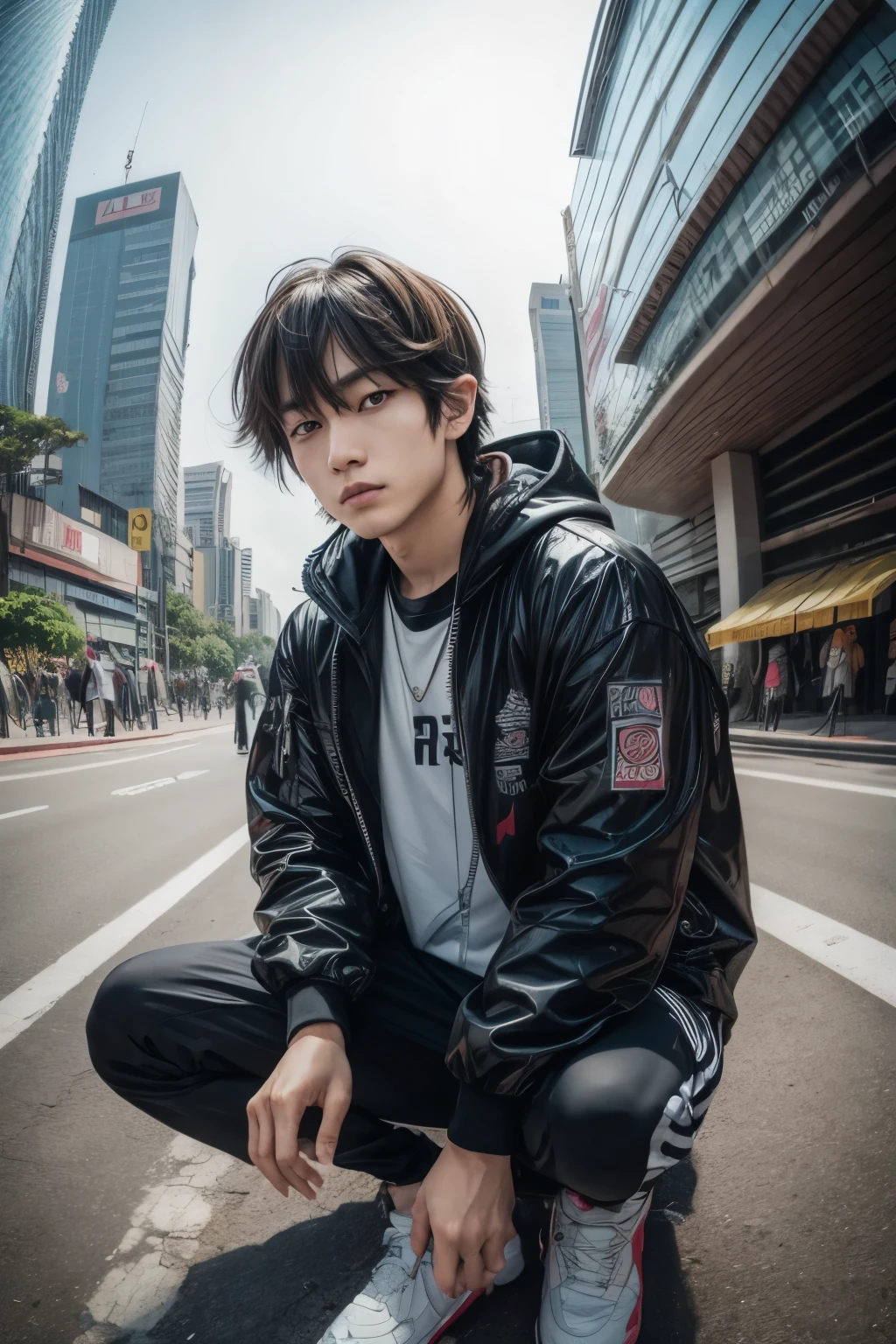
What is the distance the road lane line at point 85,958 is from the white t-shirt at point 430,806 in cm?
123

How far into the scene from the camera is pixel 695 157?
5684mm

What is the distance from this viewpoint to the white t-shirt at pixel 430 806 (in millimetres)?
1215

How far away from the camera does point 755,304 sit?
9219mm

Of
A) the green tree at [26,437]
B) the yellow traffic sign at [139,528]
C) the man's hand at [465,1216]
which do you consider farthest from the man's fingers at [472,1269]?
the yellow traffic sign at [139,528]

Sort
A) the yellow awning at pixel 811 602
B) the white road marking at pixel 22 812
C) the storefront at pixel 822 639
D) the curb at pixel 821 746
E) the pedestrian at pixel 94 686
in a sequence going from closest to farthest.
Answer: the white road marking at pixel 22 812
the pedestrian at pixel 94 686
the curb at pixel 821 746
the yellow awning at pixel 811 602
the storefront at pixel 822 639

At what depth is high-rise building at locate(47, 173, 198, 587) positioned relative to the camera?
2.85 m

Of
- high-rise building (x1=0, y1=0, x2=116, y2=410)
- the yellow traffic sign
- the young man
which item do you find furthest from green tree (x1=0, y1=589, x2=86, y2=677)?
the young man

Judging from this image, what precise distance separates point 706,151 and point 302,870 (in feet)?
23.3

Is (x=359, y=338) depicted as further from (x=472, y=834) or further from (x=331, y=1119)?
(x=331, y=1119)

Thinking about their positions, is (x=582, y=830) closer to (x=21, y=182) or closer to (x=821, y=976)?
(x=821, y=976)

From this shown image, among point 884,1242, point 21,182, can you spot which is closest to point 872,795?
point 884,1242

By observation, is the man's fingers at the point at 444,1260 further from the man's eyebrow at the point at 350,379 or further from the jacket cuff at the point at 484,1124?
the man's eyebrow at the point at 350,379

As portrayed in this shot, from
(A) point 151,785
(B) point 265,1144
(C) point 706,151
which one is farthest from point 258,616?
(B) point 265,1144

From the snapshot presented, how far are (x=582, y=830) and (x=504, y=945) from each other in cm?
18
